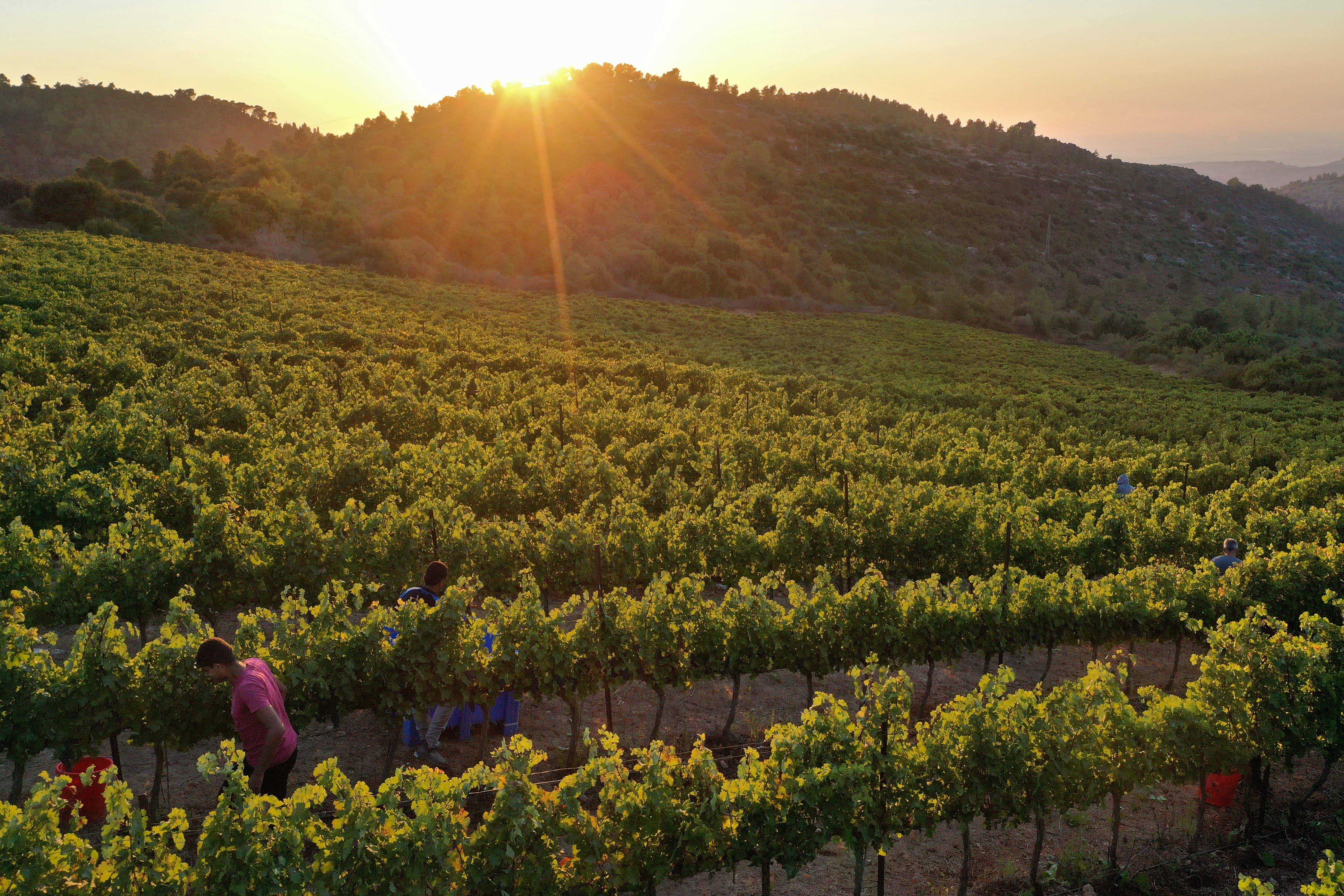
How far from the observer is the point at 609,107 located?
5935 inches

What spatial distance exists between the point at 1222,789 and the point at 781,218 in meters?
109

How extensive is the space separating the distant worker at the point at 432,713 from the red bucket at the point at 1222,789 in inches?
380

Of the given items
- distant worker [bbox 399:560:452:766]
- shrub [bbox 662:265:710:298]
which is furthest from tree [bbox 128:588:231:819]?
shrub [bbox 662:265:710:298]

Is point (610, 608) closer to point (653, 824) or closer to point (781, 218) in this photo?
point (653, 824)

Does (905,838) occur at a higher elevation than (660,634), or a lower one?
lower

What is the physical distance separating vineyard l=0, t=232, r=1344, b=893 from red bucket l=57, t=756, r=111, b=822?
0.82 feet

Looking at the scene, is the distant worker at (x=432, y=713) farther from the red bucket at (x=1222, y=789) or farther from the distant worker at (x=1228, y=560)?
the distant worker at (x=1228, y=560)

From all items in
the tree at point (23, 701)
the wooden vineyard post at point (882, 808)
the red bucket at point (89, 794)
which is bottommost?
the red bucket at point (89, 794)

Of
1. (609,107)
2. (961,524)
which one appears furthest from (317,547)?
(609,107)

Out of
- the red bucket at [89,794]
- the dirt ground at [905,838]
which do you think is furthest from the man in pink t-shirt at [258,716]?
the dirt ground at [905,838]

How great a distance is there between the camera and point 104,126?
426 feet

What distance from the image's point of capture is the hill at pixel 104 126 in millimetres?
111125

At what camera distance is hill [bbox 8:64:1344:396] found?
74.6 m

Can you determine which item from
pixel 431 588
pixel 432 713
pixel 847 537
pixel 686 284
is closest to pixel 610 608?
pixel 431 588
